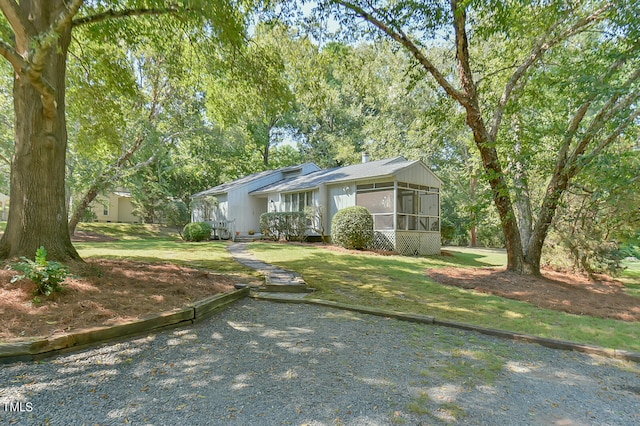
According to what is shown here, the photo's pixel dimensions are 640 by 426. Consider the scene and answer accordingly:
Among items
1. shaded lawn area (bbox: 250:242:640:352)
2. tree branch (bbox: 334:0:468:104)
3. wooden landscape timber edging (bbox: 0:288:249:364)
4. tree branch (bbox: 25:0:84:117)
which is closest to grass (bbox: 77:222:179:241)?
shaded lawn area (bbox: 250:242:640:352)

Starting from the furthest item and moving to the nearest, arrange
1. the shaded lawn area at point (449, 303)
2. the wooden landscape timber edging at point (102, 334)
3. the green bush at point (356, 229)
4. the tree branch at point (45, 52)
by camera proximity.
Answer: the green bush at point (356, 229), the shaded lawn area at point (449, 303), the tree branch at point (45, 52), the wooden landscape timber edging at point (102, 334)

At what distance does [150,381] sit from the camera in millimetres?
2803

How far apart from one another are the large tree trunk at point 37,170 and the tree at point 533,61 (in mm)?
5993

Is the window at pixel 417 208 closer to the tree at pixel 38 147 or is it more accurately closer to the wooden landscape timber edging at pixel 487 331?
the wooden landscape timber edging at pixel 487 331

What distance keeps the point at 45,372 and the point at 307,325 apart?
271cm

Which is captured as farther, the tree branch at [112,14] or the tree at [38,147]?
the tree branch at [112,14]

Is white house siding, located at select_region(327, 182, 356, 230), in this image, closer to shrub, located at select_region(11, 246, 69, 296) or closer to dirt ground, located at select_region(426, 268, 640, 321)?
dirt ground, located at select_region(426, 268, 640, 321)

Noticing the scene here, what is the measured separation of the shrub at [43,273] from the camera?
3.93 m

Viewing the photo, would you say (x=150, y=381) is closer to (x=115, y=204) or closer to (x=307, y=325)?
(x=307, y=325)

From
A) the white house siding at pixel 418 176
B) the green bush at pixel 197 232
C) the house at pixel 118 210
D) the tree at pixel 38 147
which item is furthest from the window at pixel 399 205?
the house at pixel 118 210

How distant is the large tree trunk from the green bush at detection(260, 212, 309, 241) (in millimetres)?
11983

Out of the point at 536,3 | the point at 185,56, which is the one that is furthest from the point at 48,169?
the point at 536,3

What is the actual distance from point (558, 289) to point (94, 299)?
9.25 metres

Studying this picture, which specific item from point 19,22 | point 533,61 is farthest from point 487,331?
point 19,22
